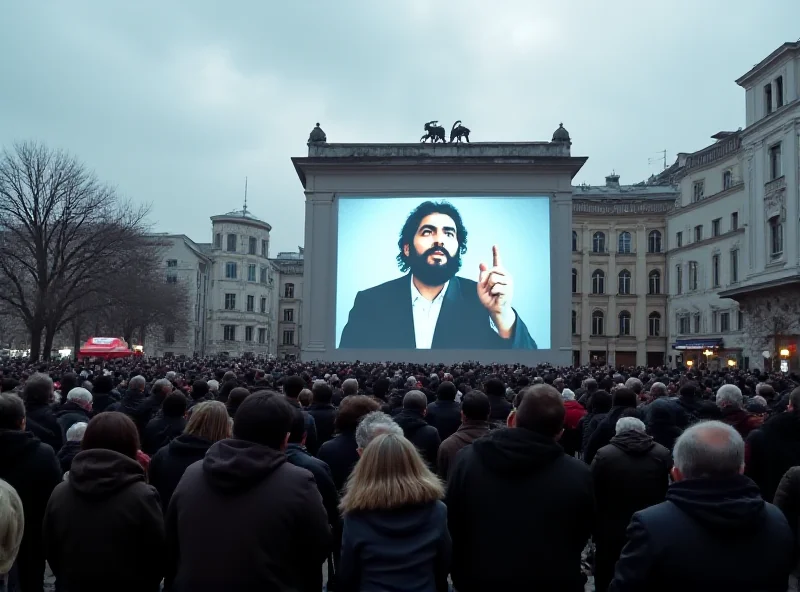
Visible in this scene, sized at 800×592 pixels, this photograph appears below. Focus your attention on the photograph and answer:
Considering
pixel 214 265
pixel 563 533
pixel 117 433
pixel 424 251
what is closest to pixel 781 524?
pixel 563 533

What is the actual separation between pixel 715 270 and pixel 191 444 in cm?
4598

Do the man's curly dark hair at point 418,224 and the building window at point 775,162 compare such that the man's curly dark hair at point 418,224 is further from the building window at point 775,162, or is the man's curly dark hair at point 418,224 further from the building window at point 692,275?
the building window at point 692,275

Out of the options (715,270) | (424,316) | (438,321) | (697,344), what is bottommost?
(697,344)

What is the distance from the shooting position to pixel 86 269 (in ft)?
119

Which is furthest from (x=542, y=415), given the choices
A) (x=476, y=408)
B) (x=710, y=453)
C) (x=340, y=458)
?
(x=340, y=458)

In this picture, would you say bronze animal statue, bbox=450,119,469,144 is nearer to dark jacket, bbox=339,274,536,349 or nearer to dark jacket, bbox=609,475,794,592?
dark jacket, bbox=339,274,536,349

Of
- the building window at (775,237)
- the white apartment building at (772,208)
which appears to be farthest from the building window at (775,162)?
the building window at (775,237)

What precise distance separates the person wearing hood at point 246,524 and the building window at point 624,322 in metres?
53.2

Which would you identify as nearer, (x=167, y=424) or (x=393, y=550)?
(x=393, y=550)

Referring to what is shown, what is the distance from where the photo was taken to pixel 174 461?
15.7 ft

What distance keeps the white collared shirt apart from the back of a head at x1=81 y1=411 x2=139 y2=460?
30900 millimetres

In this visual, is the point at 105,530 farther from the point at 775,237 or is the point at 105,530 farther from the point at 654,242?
the point at 654,242

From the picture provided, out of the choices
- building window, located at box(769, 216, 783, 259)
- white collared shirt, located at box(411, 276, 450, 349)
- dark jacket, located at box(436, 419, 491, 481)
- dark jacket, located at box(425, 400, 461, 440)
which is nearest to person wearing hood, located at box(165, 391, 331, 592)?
dark jacket, located at box(436, 419, 491, 481)

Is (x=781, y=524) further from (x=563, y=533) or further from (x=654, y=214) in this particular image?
(x=654, y=214)
